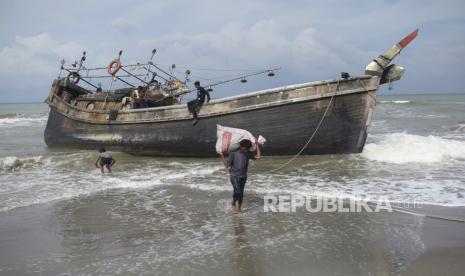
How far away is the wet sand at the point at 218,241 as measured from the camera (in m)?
4.48

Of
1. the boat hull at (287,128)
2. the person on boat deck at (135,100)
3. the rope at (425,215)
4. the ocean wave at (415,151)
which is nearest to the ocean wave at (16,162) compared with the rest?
the person on boat deck at (135,100)

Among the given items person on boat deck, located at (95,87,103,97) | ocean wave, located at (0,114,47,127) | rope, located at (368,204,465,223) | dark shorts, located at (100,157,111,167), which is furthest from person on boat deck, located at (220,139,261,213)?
ocean wave, located at (0,114,47,127)

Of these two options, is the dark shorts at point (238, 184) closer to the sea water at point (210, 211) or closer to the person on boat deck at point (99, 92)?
the sea water at point (210, 211)

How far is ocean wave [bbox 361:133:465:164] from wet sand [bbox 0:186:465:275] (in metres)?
4.73

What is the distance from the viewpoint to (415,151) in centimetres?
1172

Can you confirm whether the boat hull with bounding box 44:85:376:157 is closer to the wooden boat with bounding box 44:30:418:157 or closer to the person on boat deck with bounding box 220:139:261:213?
the wooden boat with bounding box 44:30:418:157

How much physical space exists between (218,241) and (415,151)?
8166mm

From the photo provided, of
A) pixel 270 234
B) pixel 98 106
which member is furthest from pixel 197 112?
pixel 270 234

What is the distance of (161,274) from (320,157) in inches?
309

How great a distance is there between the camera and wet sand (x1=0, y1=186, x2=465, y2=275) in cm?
448

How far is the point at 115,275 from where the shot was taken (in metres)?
4.39

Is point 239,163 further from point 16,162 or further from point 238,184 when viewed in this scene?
point 16,162

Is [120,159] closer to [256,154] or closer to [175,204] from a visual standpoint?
[175,204]

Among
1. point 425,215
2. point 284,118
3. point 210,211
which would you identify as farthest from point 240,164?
point 284,118
